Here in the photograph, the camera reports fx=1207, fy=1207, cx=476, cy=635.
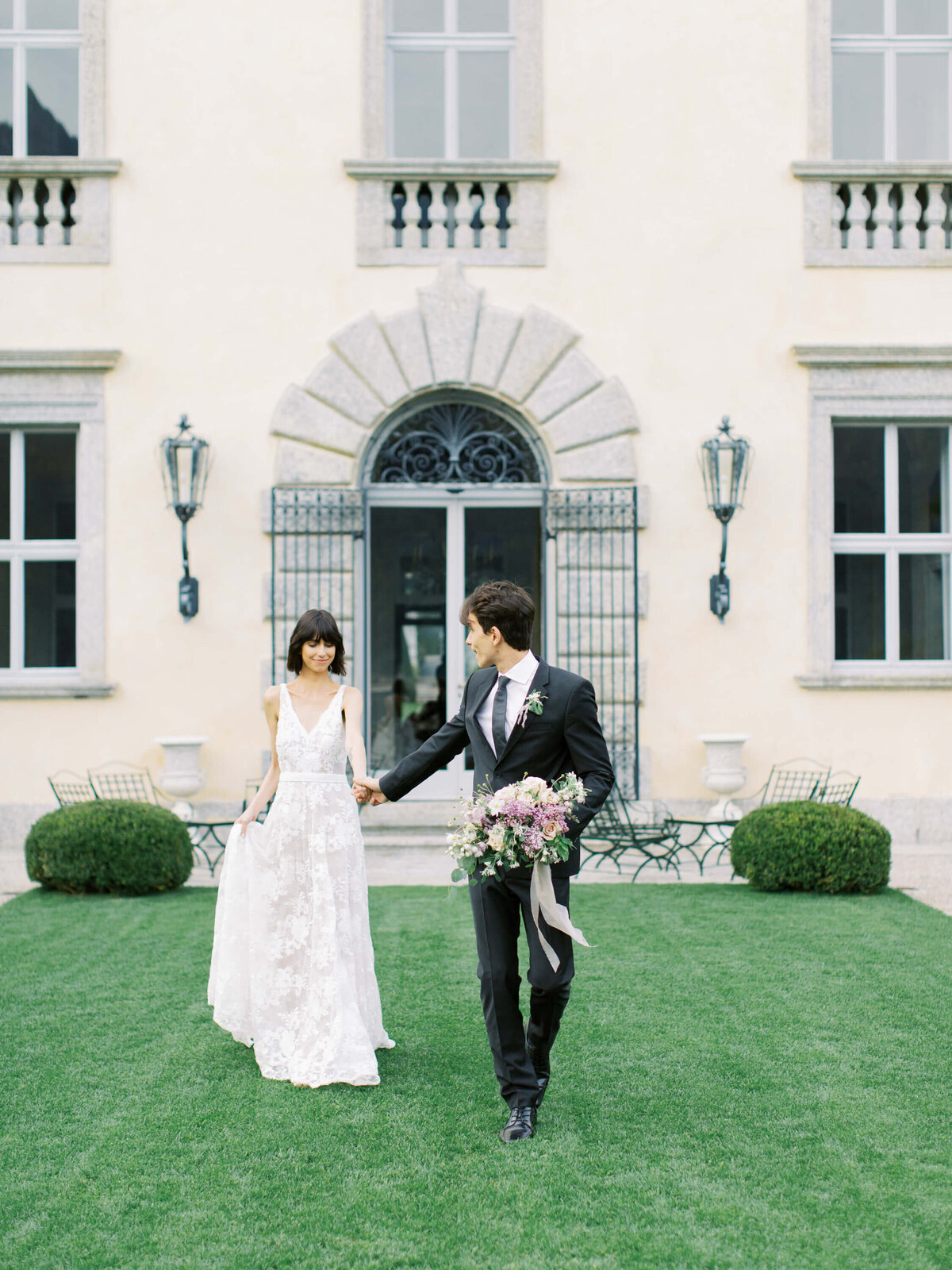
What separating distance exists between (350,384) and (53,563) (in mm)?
3084

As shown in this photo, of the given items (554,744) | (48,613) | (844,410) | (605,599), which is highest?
(844,410)

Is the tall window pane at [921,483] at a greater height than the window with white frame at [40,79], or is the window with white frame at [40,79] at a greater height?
the window with white frame at [40,79]

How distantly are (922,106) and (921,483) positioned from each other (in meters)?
3.49

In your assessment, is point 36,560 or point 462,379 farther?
point 36,560

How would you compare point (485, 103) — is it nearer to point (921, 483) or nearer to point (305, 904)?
point (921, 483)

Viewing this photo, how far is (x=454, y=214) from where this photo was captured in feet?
35.1

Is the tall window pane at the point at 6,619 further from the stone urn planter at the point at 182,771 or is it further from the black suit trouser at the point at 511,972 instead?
the black suit trouser at the point at 511,972

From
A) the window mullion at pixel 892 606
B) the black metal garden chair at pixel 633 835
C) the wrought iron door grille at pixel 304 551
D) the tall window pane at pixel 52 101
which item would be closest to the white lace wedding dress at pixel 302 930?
the black metal garden chair at pixel 633 835

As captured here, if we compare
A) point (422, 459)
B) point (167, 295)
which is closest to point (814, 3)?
point (422, 459)

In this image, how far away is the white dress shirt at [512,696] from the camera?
4.18 m

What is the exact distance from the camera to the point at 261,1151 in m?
3.91

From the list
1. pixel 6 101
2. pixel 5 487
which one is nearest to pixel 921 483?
pixel 5 487

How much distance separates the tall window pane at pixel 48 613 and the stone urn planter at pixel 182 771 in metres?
1.31

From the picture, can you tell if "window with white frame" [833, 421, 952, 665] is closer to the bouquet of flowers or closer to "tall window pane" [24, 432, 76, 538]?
"tall window pane" [24, 432, 76, 538]
